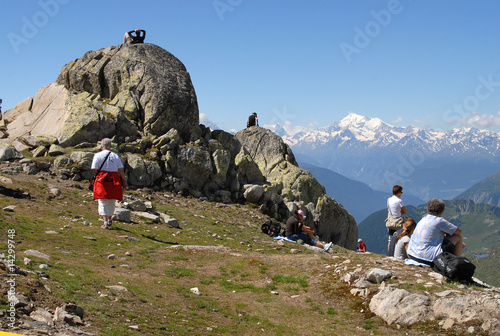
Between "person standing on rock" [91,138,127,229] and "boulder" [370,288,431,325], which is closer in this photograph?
"boulder" [370,288,431,325]

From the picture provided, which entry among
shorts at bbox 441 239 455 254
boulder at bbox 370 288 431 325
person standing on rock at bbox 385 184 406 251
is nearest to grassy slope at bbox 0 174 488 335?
boulder at bbox 370 288 431 325

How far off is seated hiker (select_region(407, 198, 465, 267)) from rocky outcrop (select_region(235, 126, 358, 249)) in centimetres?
2706

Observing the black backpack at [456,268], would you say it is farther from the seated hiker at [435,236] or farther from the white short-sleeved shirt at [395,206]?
the white short-sleeved shirt at [395,206]

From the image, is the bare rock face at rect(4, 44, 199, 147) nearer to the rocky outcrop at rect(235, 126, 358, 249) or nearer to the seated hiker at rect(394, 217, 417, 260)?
the rocky outcrop at rect(235, 126, 358, 249)

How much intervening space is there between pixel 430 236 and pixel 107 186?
47.8 ft

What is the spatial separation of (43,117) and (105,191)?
19668 mm

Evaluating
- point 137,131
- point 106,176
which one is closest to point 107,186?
point 106,176

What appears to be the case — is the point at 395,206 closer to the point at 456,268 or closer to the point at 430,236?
the point at 430,236

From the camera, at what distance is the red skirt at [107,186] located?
19.5m

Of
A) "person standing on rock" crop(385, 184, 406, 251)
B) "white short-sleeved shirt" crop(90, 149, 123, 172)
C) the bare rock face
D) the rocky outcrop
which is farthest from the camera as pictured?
the rocky outcrop

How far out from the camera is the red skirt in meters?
19.5

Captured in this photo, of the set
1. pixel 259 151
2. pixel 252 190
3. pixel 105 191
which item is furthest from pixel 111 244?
pixel 259 151

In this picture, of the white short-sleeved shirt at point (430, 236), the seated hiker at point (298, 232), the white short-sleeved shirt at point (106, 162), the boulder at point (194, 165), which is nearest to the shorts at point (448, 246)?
the white short-sleeved shirt at point (430, 236)

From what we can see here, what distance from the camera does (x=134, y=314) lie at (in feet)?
32.1
